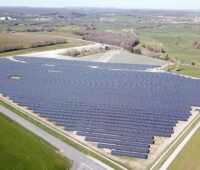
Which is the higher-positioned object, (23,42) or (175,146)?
(175,146)

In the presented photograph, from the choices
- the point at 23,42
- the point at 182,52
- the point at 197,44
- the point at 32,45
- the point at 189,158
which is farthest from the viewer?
the point at 197,44

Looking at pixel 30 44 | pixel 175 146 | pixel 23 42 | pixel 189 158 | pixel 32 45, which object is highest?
pixel 189 158

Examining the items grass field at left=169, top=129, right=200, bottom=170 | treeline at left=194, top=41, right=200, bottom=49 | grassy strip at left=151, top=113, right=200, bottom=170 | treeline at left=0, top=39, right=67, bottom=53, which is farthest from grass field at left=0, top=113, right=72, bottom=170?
treeline at left=194, top=41, right=200, bottom=49

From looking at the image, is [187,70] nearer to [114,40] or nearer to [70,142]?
[114,40]

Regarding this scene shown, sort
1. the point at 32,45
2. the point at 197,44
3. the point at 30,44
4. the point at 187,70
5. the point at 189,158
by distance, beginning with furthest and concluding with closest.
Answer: the point at 197,44, the point at 30,44, the point at 32,45, the point at 187,70, the point at 189,158

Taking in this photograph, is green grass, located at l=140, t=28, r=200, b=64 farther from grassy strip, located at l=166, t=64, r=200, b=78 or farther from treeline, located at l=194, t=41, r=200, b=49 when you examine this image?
grassy strip, located at l=166, t=64, r=200, b=78

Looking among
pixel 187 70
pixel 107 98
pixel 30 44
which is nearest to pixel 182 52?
pixel 187 70
